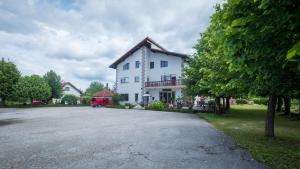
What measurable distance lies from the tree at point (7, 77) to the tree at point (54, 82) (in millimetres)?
8758

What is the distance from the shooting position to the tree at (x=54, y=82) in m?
49.1

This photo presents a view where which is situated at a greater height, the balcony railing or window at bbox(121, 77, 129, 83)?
window at bbox(121, 77, 129, 83)

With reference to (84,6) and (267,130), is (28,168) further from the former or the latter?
(84,6)

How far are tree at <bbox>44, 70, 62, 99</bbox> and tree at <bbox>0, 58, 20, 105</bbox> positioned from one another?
8758mm

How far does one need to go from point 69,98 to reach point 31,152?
1718 inches

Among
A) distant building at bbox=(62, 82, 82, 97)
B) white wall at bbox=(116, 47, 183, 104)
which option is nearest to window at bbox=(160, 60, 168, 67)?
white wall at bbox=(116, 47, 183, 104)

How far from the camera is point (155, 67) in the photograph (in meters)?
37.5

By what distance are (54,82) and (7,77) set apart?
12.0m

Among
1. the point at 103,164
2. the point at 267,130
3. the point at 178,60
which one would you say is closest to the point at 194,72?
the point at 267,130

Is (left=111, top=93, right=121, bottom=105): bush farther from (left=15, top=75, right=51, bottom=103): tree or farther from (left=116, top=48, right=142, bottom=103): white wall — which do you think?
(left=15, top=75, right=51, bottom=103): tree

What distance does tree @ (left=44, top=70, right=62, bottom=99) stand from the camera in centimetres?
4912

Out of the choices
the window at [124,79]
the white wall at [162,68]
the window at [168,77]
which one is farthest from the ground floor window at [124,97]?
the window at [168,77]

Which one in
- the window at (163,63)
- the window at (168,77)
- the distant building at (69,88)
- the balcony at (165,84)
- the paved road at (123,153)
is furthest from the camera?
the distant building at (69,88)

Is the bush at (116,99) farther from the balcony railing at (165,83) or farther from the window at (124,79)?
the balcony railing at (165,83)
